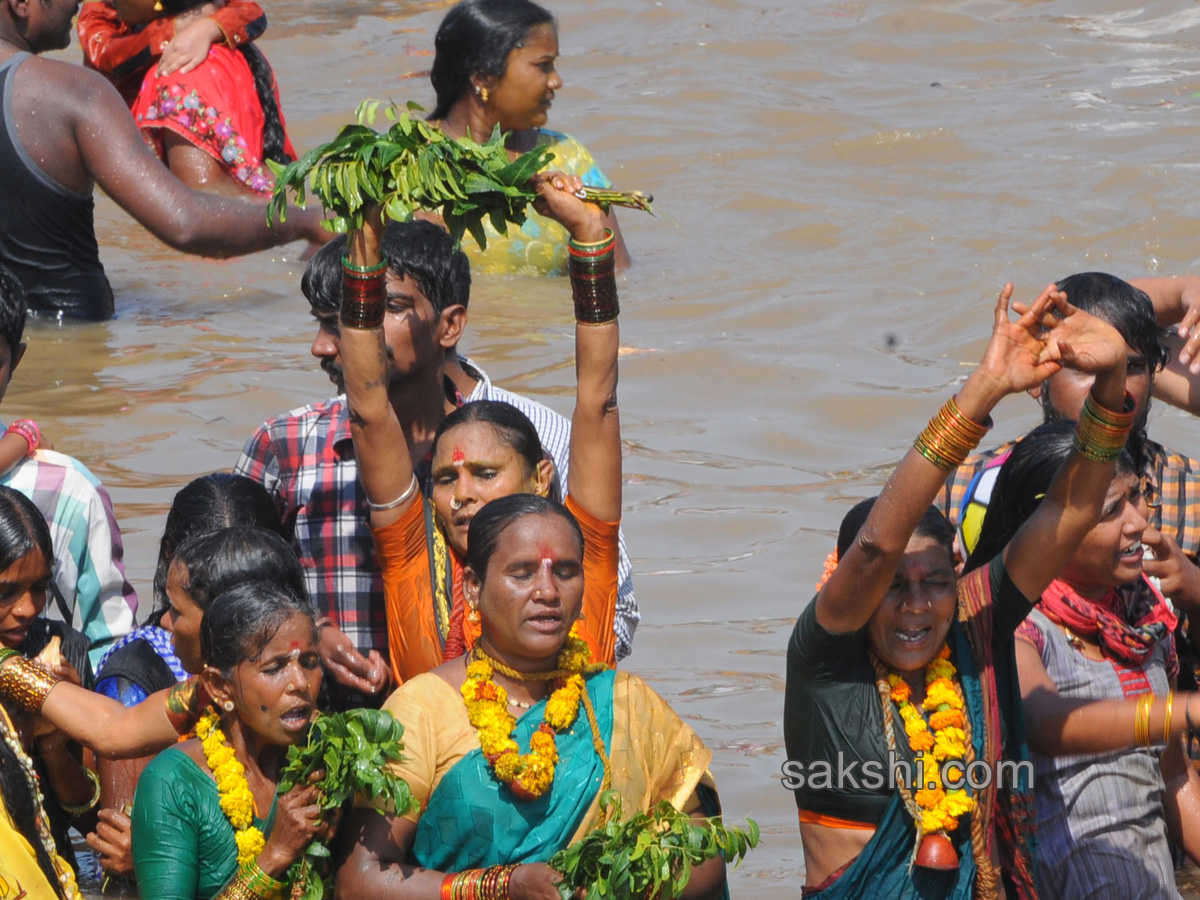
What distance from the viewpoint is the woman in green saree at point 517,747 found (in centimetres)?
373

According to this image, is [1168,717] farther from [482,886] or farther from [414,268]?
[414,268]

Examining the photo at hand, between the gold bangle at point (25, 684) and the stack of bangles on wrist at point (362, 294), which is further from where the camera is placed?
the stack of bangles on wrist at point (362, 294)

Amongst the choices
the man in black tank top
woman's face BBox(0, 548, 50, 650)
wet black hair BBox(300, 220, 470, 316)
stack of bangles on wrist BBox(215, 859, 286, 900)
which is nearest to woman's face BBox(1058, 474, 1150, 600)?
wet black hair BBox(300, 220, 470, 316)

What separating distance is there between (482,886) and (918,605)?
3.54 ft

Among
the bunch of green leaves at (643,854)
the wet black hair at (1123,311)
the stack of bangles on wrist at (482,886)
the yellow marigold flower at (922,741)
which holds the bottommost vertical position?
the stack of bangles on wrist at (482,886)

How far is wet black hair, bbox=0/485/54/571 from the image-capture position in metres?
4.16

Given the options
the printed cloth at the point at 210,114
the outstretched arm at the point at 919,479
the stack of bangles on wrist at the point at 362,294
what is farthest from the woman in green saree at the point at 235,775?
the printed cloth at the point at 210,114

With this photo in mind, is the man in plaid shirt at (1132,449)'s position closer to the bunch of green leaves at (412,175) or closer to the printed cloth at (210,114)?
the bunch of green leaves at (412,175)

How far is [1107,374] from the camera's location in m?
3.70

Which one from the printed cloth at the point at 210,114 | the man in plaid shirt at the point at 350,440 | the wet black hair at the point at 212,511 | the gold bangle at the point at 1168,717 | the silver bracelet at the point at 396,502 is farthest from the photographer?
the printed cloth at the point at 210,114

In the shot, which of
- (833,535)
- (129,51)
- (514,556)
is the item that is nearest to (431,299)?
(514,556)

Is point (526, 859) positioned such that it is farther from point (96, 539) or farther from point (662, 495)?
point (662, 495)

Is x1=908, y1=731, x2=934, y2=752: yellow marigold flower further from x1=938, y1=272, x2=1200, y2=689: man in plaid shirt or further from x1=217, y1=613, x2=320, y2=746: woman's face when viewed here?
x1=217, y1=613, x2=320, y2=746: woman's face

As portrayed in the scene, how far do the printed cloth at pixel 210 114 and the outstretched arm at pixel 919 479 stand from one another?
548 cm
